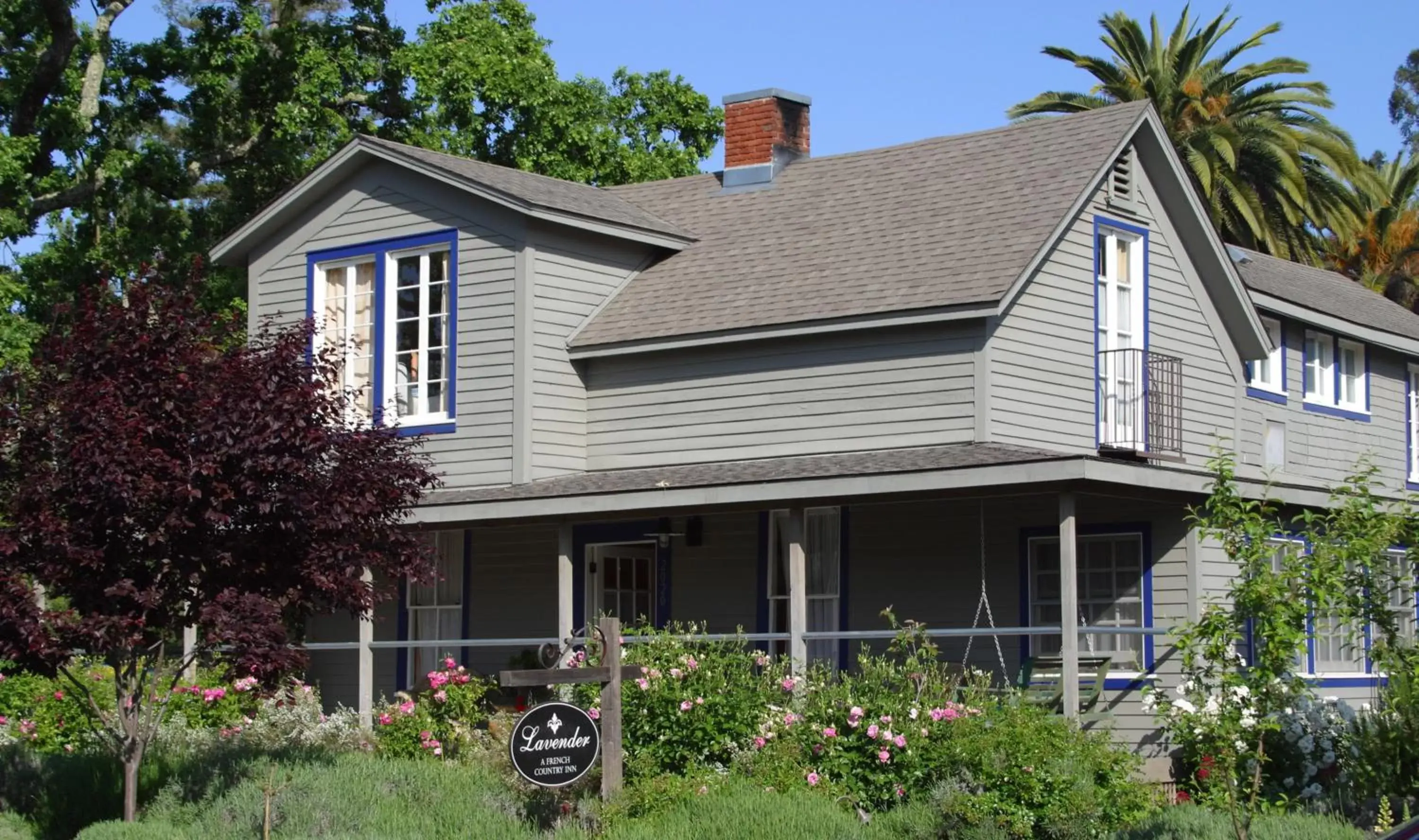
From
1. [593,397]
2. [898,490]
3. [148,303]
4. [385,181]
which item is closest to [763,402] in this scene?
[593,397]

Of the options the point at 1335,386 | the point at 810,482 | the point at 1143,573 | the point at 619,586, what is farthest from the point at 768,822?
the point at 1335,386

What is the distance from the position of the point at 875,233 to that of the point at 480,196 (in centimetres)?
435

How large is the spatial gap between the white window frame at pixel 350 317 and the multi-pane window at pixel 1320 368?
497 inches

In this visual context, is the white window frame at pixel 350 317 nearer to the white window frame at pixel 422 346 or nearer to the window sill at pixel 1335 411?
the white window frame at pixel 422 346

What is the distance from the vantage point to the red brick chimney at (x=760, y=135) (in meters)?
22.8

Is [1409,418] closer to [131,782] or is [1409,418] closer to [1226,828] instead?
[1226,828]

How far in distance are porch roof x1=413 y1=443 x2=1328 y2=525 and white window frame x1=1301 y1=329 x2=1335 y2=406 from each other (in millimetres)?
5565

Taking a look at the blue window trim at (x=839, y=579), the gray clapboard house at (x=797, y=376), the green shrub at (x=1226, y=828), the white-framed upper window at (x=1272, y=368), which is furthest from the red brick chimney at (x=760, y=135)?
the green shrub at (x=1226, y=828)

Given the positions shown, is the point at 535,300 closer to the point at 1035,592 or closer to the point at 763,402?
the point at 763,402

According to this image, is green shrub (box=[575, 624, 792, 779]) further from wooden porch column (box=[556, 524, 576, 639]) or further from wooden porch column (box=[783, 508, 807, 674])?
wooden porch column (box=[556, 524, 576, 639])

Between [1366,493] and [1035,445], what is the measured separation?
5.98 meters

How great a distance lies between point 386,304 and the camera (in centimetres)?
2094

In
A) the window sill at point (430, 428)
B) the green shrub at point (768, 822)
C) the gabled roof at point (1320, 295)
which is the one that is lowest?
the green shrub at point (768, 822)

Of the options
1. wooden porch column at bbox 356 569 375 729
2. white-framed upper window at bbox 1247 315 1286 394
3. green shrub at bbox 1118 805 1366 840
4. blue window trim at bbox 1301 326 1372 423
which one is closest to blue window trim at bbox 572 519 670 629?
wooden porch column at bbox 356 569 375 729
